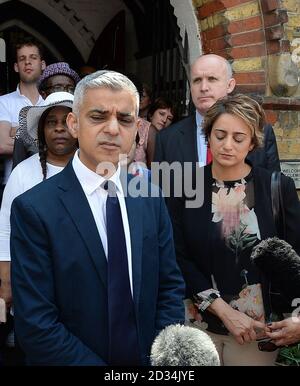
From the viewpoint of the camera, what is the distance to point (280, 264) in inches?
108

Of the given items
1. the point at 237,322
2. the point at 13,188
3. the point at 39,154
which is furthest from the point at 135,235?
the point at 39,154

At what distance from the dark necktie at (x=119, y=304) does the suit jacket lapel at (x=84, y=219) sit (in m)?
0.03

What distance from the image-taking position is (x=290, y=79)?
4633mm

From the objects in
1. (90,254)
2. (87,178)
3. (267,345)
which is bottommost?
(267,345)

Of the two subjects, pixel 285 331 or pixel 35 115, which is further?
pixel 35 115

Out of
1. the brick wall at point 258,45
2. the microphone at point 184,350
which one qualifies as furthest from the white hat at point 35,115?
the brick wall at point 258,45

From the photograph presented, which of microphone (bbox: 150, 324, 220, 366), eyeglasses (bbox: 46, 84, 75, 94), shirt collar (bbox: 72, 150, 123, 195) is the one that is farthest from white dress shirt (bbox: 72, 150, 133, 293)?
eyeglasses (bbox: 46, 84, 75, 94)

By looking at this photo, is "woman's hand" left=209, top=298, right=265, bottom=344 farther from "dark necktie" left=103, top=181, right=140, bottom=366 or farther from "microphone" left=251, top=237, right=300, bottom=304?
"dark necktie" left=103, top=181, right=140, bottom=366

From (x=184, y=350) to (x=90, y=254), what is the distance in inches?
16.8

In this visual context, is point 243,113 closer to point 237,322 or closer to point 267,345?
point 237,322

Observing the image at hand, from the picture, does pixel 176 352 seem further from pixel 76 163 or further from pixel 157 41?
pixel 157 41

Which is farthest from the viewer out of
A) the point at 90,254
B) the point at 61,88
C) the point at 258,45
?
the point at 258,45

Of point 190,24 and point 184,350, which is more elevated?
point 190,24
